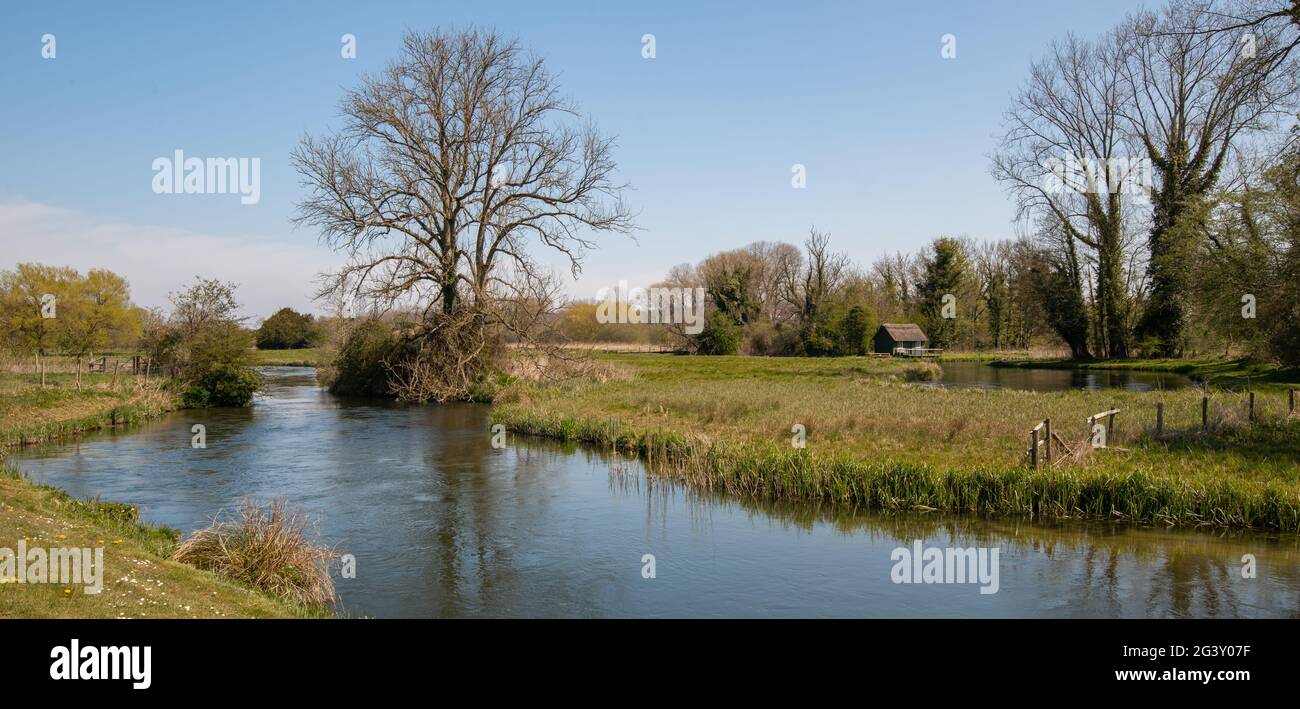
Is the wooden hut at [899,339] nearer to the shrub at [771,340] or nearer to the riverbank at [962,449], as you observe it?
the shrub at [771,340]

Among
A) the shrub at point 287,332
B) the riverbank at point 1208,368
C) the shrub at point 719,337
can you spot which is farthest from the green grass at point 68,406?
the shrub at point 287,332

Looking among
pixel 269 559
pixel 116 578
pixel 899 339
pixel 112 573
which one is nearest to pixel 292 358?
pixel 899 339

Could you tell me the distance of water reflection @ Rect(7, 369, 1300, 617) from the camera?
10031 mm

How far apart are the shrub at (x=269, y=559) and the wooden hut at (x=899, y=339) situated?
59.8m

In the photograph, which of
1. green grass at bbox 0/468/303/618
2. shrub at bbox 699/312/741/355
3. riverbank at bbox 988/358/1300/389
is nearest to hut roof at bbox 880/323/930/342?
riverbank at bbox 988/358/1300/389

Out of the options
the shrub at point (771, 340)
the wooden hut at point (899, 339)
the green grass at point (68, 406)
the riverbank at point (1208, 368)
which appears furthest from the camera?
the shrub at point (771, 340)

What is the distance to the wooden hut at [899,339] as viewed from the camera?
65.4m

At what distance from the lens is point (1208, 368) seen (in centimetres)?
4116

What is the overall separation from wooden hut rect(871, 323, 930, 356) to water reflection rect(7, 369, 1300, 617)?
49.5 meters

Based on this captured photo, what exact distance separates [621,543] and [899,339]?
5739 centimetres

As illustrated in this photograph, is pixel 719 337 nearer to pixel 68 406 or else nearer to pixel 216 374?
pixel 216 374
